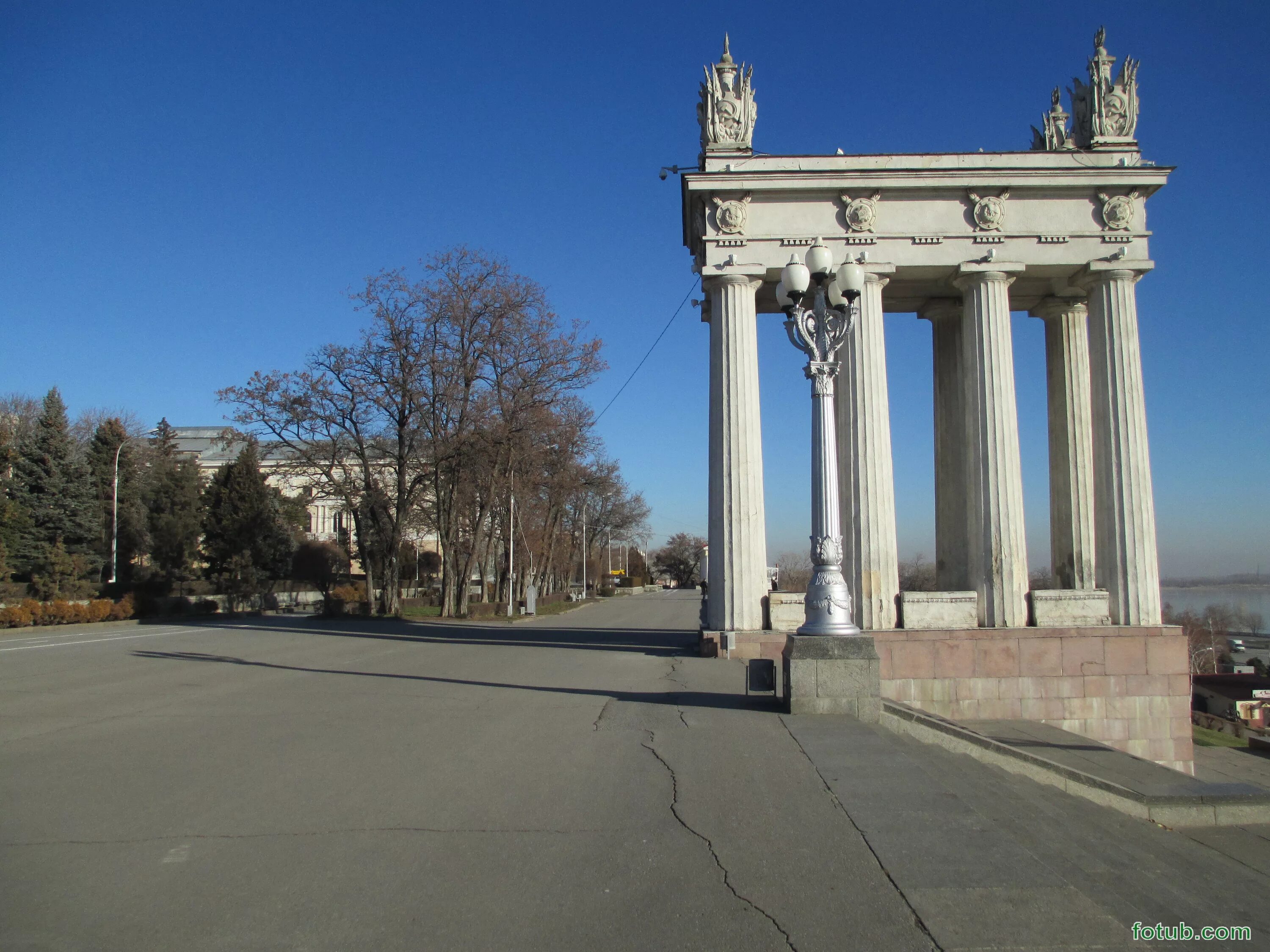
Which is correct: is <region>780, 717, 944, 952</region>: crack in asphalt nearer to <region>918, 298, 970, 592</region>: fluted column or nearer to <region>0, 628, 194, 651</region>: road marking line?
<region>918, 298, 970, 592</region>: fluted column

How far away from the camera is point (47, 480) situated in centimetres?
4050

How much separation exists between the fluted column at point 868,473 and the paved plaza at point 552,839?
8335 millimetres

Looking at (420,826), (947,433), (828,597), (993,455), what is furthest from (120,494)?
(420,826)

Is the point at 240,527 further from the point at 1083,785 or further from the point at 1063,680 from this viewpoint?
the point at 1083,785

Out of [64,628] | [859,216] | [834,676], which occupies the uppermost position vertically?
[859,216]

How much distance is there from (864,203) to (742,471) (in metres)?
6.97

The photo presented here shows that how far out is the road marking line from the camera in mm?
21188

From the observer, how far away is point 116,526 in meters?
42.5

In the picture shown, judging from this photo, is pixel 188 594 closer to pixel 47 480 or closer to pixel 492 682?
pixel 47 480

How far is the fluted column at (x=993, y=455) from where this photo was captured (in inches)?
763

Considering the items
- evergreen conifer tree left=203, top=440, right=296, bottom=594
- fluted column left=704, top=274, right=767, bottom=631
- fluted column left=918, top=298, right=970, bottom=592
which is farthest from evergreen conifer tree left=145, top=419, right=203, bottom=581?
fluted column left=918, top=298, right=970, bottom=592

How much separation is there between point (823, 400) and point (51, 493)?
42.3 metres

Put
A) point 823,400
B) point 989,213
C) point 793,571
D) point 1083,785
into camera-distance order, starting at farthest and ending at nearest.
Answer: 1. point 793,571
2. point 989,213
3. point 823,400
4. point 1083,785

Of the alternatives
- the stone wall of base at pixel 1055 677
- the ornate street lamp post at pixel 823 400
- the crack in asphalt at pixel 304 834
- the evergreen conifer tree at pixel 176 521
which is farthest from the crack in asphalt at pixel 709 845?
the evergreen conifer tree at pixel 176 521
